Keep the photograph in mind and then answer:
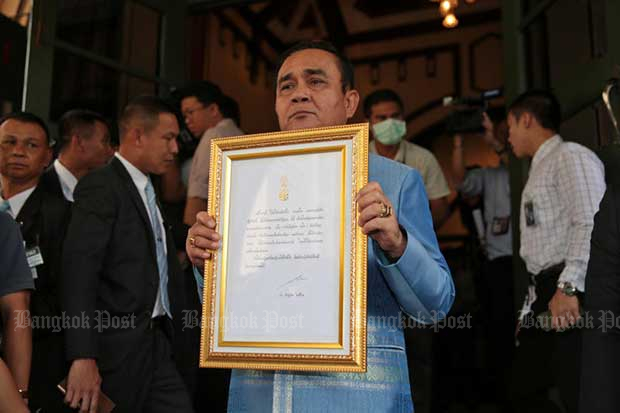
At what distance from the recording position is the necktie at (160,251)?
2.76 metres

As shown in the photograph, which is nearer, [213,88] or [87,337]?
[87,337]

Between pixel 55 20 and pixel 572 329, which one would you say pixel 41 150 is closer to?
pixel 55 20

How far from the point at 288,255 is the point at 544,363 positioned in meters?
2.26

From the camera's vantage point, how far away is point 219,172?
1.45 metres

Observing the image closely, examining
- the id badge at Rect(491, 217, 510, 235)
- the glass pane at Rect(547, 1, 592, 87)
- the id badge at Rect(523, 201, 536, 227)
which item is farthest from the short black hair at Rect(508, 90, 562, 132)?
the id badge at Rect(491, 217, 510, 235)

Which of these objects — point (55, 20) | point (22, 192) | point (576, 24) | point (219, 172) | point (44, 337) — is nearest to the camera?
point (219, 172)

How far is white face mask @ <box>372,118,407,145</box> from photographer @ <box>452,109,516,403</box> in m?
0.83

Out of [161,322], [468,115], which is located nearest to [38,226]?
[161,322]

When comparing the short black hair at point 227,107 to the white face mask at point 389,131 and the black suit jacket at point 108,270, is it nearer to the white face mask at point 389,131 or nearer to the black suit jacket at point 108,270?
the white face mask at point 389,131

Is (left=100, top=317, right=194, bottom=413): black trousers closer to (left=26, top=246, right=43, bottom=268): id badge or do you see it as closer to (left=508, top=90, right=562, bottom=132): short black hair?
(left=26, top=246, right=43, bottom=268): id badge

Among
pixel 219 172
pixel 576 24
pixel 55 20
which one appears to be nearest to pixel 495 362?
pixel 576 24

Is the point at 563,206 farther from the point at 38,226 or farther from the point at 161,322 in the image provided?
the point at 38,226

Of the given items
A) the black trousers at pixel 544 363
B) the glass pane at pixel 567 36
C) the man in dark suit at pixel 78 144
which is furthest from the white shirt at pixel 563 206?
the man in dark suit at pixel 78 144

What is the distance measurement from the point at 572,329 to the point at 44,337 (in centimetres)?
205
